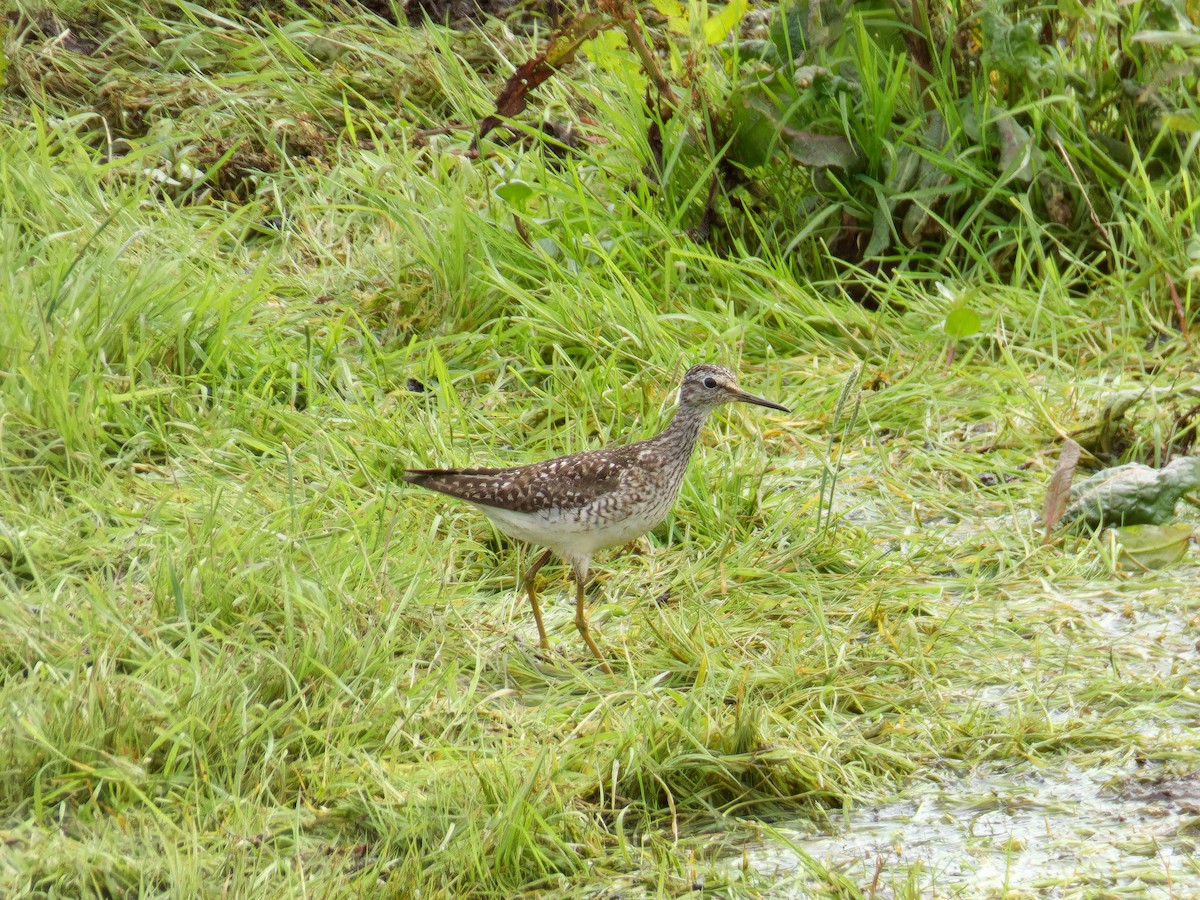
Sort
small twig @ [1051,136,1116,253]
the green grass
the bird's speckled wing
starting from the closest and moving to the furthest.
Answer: the green grass → the bird's speckled wing → small twig @ [1051,136,1116,253]

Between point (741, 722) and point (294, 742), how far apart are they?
4.10ft

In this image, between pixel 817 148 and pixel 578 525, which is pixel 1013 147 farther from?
pixel 578 525

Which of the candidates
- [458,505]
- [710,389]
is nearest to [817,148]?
[710,389]

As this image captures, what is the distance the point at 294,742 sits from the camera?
4164 millimetres

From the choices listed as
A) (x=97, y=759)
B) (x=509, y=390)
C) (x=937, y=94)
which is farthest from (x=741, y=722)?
(x=937, y=94)

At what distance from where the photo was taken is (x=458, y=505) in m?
5.61

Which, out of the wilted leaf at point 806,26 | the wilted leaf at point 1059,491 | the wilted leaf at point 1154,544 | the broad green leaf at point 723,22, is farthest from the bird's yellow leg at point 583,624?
the wilted leaf at point 806,26

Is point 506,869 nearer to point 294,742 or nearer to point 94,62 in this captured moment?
point 294,742

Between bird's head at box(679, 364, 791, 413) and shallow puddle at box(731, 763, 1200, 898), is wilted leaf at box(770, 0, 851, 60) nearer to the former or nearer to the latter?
bird's head at box(679, 364, 791, 413)

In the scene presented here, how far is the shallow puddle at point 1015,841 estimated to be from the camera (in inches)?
142

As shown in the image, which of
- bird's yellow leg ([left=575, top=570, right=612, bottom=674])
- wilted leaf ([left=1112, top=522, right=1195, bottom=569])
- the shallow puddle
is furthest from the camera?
wilted leaf ([left=1112, top=522, right=1195, bottom=569])

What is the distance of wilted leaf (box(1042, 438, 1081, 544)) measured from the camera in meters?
5.34

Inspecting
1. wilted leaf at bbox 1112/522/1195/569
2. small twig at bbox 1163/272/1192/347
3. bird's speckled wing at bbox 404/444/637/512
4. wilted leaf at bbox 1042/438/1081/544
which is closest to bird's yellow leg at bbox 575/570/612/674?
bird's speckled wing at bbox 404/444/637/512

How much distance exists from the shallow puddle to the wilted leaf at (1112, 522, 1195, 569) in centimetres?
122
